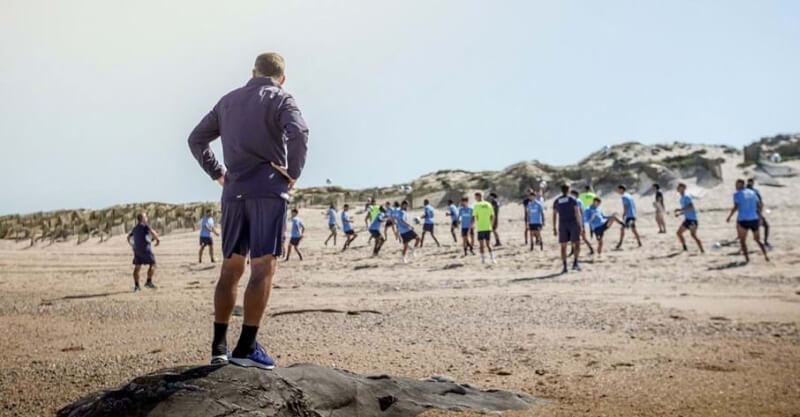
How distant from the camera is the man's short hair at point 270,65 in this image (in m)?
4.58

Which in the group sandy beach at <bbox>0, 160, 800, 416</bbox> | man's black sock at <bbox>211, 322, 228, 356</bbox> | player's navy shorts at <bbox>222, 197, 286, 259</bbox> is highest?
player's navy shorts at <bbox>222, 197, 286, 259</bbox>

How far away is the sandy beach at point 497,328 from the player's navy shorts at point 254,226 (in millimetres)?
1756

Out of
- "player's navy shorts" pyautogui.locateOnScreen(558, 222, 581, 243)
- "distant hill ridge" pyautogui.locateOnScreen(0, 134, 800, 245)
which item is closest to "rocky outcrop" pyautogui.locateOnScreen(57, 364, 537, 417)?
"player's navy shorts" pyautogui.locateOnScreen(558, 222, 581, 243)

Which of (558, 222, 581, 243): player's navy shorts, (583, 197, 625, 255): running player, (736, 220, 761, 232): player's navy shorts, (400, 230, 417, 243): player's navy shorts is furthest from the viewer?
(400, 230, 417, 243): player's navy shorts

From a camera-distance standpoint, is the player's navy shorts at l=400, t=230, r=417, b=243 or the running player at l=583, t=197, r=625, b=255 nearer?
the running player at l=583, t=197, r=625, b=255

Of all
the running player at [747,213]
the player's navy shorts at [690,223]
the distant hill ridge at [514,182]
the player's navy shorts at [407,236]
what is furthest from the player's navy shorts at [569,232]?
the distant hill ridge at [514,182]

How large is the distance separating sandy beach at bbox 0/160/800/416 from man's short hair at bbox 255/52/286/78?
261 cm

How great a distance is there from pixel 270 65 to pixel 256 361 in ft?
6.31

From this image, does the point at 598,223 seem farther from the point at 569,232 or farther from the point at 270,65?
the point at 270,65

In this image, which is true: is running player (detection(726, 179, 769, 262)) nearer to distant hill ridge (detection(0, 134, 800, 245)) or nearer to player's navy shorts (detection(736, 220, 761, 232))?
player's navy shorts (detection(736, 220, 761, 232))

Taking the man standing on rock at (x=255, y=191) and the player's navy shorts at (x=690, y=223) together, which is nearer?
the man standing on rock at (x=255, y=191)

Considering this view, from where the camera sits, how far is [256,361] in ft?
14.4

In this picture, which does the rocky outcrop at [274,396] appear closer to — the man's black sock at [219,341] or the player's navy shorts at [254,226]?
the man's black sock at [219,341]

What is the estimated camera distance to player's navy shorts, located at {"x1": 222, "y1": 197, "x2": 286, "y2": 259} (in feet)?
14.0
